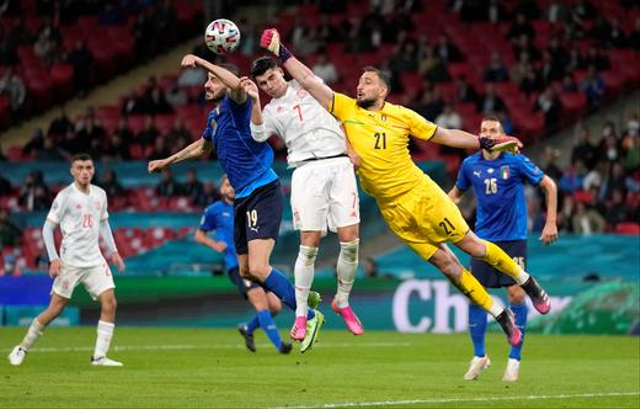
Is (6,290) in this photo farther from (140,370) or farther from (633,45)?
(633,45)

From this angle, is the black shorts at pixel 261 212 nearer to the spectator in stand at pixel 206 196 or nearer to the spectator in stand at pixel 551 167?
the spectator in stand at pixel 551 167

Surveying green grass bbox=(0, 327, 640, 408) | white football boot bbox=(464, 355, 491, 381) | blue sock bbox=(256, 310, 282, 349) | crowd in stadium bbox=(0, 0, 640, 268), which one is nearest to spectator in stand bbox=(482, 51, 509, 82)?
crowd in stadium bbox=(0, 0, 640, 268)

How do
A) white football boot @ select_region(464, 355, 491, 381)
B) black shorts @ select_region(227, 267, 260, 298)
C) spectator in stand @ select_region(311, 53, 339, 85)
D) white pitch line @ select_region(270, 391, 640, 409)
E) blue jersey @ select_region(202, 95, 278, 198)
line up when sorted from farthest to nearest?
spectator in stand @ select_region(311, 53, 339, 85), black shorts @ select_region(227, 267, 260, 298), white football boot @ select_region(464, 355, 491, 381), blue jersey @ select_region(202, 95, 278, 198), white pitch line @ select_region(270, 391, 640, 409)

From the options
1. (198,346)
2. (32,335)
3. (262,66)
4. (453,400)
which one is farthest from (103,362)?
(453,400)

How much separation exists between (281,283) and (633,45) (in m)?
20.0

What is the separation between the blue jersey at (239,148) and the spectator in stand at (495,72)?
59.9 feet

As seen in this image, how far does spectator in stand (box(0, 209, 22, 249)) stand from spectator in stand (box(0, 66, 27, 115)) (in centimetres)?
733

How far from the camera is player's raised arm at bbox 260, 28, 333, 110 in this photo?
1398 cm

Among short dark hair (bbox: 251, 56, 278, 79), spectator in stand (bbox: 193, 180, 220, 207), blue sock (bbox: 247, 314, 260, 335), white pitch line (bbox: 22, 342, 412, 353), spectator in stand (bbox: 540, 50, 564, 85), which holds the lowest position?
spectator in stand (bbox: 193, 180, 220, 207)

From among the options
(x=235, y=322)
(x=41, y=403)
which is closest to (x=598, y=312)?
(x=235, y=322)

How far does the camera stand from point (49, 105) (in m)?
37.9

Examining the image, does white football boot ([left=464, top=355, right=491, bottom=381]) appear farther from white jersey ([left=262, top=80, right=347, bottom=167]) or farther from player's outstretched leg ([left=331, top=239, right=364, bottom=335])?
white jersey ([left=262, top=80, right=347, bottom=167])

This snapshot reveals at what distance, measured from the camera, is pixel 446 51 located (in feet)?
111

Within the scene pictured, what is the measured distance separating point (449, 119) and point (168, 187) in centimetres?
617
